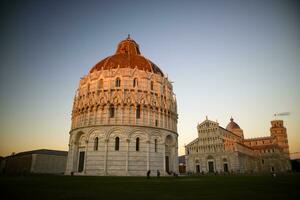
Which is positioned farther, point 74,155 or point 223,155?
point 223,155

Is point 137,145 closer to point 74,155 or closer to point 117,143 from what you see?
point 117,143

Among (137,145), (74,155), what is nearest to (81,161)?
(74,155)

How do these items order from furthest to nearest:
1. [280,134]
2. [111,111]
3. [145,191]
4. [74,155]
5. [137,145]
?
[280,134] < [74,155] < [111,111] < [137,145] < [145,191]

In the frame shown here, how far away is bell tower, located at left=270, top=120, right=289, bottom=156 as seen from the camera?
326 feet

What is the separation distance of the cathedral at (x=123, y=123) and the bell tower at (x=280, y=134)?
78.1 metres

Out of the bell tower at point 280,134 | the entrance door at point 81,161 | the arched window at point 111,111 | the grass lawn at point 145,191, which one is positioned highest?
the bell tower at point 280,134

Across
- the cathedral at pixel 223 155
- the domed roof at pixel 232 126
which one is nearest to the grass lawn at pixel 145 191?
the cathedral at pixel 223 155

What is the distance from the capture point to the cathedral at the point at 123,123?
3403cm

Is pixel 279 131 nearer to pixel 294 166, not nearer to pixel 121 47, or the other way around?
pixel 294 166

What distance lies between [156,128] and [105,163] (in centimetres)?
964

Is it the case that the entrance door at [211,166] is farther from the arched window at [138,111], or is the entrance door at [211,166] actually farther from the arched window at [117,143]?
the arched window at [117,143]

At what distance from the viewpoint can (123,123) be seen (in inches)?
1382

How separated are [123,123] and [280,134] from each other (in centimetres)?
9063

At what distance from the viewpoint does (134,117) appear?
117 feet
